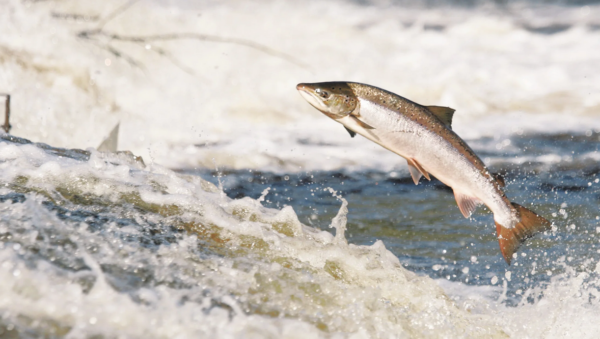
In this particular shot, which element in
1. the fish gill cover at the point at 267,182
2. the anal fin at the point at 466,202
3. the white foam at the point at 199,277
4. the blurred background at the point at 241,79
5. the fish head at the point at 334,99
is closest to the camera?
the white foam at the point at 199,277

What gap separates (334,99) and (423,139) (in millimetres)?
328

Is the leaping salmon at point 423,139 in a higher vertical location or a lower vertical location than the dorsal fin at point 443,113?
lower

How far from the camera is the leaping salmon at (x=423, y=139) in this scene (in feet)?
7.14

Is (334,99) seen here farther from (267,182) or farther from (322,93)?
(267,182)

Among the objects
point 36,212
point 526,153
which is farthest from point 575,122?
point 36,212

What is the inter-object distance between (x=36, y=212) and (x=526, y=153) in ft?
15.4

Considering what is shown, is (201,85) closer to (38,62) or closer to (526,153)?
(38,62)

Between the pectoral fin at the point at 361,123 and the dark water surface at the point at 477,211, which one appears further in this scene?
the dark water surface at the point at 477,211

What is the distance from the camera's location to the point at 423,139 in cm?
221

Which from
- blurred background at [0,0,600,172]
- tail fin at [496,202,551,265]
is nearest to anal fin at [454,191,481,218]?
tail fin at [496,202,551,265]

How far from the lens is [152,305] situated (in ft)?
6.13

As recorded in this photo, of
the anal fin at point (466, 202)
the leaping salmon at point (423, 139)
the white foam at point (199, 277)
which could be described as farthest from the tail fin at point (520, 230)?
the white foam at point (199, 277)

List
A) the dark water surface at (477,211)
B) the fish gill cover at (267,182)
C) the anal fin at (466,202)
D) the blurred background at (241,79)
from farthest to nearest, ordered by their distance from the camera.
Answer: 1. the blurred background at (241,79)
2. the dark water surface at (477,211)
3. the anal fin at (466,202)
4. the fish gill cover at (267,182)

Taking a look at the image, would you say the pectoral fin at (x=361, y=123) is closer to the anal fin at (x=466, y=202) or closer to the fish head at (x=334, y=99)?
the fish head at (x=334, y=99)
